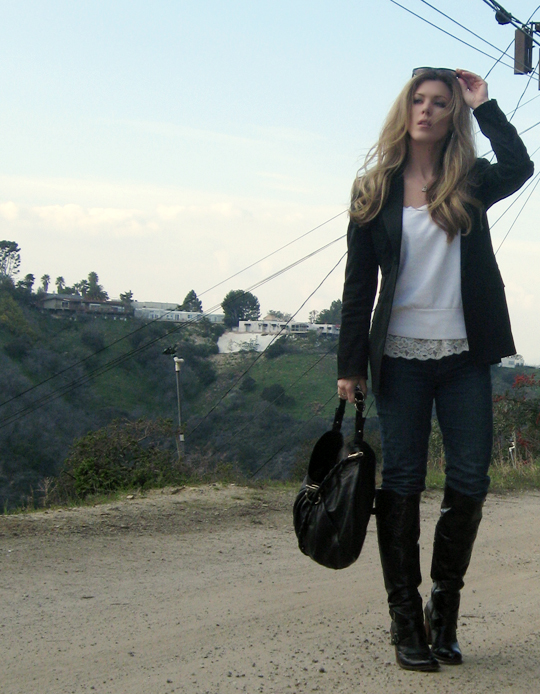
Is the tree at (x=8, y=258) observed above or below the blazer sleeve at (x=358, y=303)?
above

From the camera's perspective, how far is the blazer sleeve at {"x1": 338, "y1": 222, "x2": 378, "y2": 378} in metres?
2.50

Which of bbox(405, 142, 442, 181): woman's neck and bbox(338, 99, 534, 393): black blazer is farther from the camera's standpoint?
bbox(405, 142, 442, 181): woman's neck

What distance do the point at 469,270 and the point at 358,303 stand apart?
35 centimetres

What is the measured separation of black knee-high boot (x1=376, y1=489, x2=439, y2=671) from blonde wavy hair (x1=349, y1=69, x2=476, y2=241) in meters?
0.84

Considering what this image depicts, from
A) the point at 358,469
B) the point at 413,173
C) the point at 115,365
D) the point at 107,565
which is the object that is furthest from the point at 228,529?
the point at 115,365

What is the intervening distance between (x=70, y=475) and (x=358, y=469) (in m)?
5.14

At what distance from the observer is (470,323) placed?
240 cm

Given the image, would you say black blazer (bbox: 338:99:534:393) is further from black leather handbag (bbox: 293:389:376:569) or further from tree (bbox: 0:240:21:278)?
tree (bbox: 0:240:21:278)

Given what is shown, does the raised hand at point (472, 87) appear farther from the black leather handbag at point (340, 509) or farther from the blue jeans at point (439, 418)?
the black leather handbag at point (340, 509)

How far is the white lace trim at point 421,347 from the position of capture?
2.42 meters

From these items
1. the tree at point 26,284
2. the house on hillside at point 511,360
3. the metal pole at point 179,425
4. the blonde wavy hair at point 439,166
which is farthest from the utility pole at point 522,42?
the tree at point 26,284

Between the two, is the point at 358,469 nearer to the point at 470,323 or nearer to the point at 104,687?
the point at 470,323

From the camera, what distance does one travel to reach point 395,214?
8.04 feet

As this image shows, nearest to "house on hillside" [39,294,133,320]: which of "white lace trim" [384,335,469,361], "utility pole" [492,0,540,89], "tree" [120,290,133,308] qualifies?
"tree" [120,290,133,308]
